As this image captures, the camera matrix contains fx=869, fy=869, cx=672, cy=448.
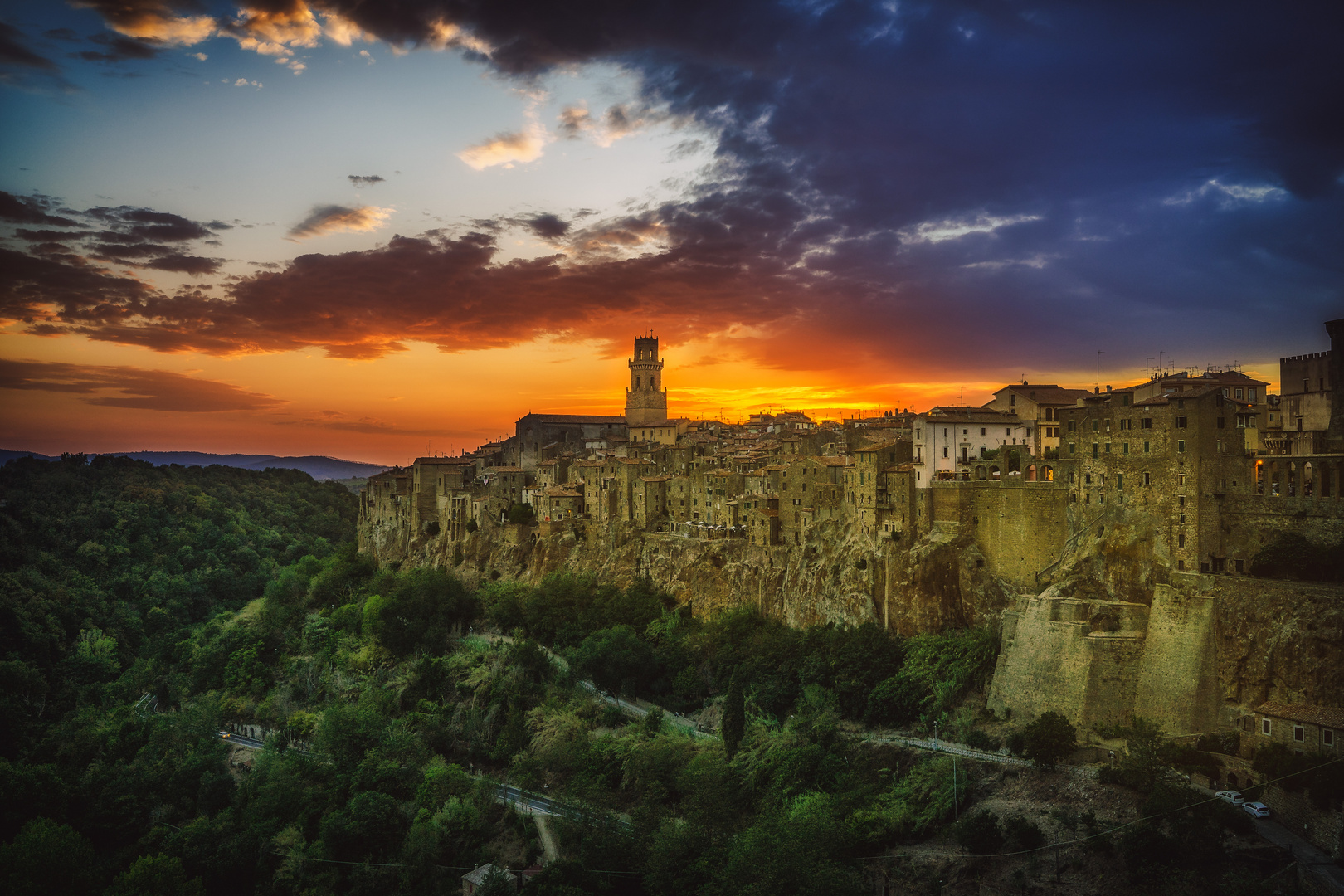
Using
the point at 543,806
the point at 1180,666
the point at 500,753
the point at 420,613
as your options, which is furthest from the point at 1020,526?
the point at 420,613

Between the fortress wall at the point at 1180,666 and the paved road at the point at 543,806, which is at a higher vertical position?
the fortress wall at the point at 1180,666

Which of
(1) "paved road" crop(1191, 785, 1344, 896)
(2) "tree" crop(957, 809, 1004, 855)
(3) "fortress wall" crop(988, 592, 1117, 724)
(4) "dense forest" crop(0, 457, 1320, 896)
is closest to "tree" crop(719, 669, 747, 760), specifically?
(4) "dense forest" crop(0, 457, 1320, 896)

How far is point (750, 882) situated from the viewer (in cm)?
2364

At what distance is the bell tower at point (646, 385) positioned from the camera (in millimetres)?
74250

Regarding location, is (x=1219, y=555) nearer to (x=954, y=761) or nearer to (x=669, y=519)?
(x=954, y=761)

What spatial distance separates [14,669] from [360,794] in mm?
26169

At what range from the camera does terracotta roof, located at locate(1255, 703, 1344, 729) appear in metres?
20.8

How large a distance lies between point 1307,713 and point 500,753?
95.1ft

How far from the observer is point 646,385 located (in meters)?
75.2

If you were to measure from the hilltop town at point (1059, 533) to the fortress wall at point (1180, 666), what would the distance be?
0.05 m

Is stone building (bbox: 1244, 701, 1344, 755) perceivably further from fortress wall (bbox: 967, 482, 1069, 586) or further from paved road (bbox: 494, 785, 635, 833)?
paved road (bbox: 494, 785, 635, 833)

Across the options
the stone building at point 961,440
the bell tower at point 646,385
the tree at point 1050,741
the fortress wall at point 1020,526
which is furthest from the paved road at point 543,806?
the bell tower at point 646,385

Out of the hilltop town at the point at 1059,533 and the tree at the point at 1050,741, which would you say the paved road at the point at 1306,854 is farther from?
the tree at the point at 1050,741

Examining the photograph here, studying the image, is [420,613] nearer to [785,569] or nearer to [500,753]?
[500,753]
